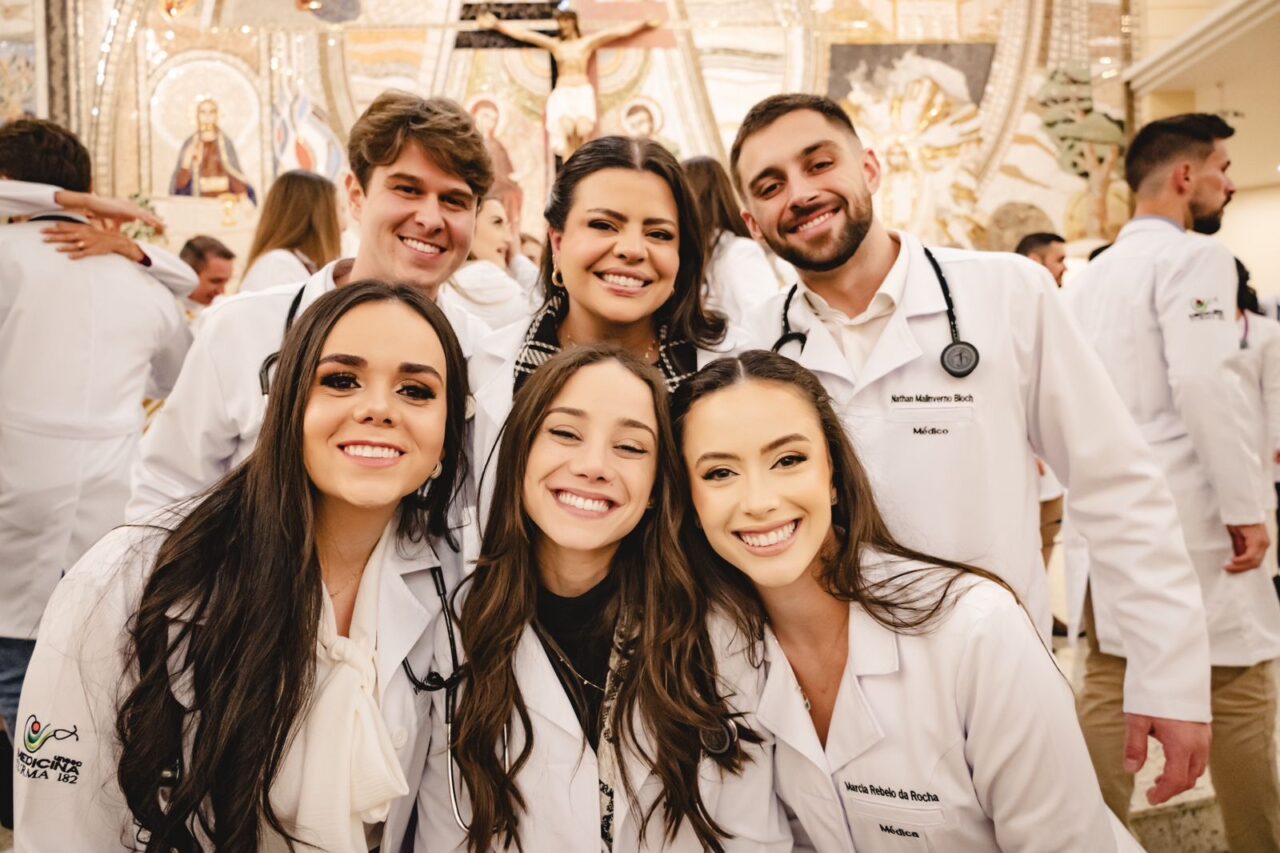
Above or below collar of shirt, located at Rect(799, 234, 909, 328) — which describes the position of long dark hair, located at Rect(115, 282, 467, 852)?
below

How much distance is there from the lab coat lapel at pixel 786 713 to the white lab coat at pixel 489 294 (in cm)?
225

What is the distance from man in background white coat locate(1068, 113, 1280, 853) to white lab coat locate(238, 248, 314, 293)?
3189 millimetres

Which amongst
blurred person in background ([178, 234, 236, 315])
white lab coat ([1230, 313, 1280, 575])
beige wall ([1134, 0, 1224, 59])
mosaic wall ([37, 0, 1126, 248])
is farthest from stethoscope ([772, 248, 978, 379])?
beige wall ([1134, 0, 1224, 59])

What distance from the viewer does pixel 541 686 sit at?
1795 millimetres

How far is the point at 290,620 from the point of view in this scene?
166 cm

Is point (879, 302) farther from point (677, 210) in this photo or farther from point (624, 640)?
point (624, 640)

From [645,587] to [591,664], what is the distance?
8.6 inches

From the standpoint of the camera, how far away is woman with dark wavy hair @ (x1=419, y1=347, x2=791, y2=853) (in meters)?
1.72

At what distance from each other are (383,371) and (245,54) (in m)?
8.45

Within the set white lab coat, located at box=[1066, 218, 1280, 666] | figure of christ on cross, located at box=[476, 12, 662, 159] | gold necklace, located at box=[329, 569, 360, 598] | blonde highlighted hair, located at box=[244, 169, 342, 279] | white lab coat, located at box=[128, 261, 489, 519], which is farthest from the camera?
figure of christ on cross, located at box=[476, 12, 662, 159]

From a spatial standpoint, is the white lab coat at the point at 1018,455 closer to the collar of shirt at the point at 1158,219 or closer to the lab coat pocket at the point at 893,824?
the lab coat pocket at the point at 893,824

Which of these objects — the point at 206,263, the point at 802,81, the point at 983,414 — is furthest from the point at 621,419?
the point at 802,81

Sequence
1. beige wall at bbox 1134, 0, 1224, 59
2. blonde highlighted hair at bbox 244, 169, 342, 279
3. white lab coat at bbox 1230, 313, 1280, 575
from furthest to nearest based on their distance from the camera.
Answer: beige wall at bbox 1134, 0, 1224, 59 < blonde highlighted hair at bbox 244, 169, 342, 279 < white lab coat at bbox 1230, 313, 1280, 575

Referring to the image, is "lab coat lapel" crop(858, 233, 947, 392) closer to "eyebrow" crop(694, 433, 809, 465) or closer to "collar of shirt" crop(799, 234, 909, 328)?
"collar of shirt" crop(799, 234, 909, 328)
